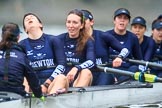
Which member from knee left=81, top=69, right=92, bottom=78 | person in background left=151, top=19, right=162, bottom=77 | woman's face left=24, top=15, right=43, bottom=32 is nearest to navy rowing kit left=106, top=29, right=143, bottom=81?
person in background left=151, top=19, right=162, bottom=77

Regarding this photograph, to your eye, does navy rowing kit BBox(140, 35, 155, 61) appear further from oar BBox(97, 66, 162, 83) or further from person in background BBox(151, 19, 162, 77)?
oar BBox(97, 66, 162, 83)

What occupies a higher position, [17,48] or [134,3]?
[134,3]

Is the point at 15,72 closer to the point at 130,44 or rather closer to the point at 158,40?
the point at 130,44

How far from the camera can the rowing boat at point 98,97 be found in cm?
277

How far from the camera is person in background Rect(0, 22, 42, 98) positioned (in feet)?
9.41

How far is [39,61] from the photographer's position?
3.58 meters

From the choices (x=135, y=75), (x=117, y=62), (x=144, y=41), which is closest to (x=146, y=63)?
(x=117, y=62)

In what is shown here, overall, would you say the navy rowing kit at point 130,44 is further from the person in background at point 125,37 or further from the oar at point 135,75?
the oar at point 135,75

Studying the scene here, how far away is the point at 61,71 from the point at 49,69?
5.2 inches

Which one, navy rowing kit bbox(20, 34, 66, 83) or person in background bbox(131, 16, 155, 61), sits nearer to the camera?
navy rowing kit bbox(20, 34, 66, 83)

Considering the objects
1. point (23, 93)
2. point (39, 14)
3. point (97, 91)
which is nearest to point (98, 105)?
point (97, 91)

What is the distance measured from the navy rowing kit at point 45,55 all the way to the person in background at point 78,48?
116 mm

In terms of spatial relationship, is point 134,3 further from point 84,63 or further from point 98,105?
point 98,105

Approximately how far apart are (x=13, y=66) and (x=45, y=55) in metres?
0.71
